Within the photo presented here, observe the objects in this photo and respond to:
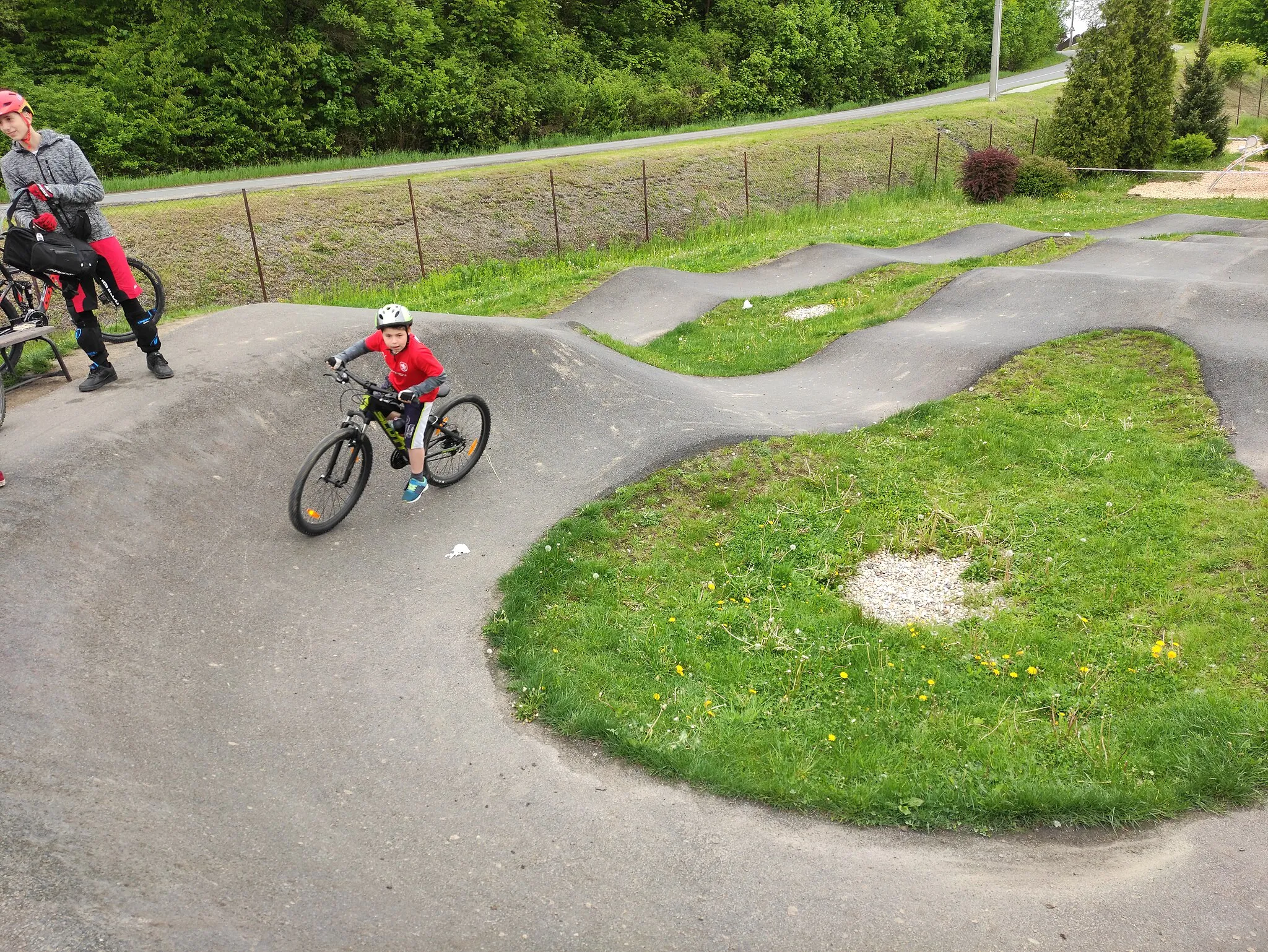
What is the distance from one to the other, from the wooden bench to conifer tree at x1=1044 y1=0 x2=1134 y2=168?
31.6m

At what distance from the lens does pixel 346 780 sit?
499 cm

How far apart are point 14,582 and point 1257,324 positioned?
1460 centimetres

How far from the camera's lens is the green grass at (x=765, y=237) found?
17.7 m

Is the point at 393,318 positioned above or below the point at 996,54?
below

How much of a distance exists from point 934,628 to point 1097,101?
3129cm

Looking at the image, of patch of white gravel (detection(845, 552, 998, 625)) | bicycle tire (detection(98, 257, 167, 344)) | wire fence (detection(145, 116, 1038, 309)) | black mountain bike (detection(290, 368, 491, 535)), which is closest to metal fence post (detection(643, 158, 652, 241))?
wire fence (detection(145, 116, 1038, 309))

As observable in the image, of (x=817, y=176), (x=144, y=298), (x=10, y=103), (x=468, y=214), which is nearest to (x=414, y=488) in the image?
(x=10, y=103)

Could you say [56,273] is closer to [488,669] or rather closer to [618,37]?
[488,669]

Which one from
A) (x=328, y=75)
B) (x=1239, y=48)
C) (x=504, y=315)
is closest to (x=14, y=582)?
(x=504, y=315)

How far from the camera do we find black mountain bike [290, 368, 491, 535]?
7.28 meters

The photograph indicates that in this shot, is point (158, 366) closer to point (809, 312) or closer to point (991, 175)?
point (809, 312)

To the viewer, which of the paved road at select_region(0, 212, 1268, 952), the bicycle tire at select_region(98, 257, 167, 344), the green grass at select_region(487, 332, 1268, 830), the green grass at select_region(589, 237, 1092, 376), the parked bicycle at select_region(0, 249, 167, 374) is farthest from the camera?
the green grass at select_region(589, 237, 1092, 376)

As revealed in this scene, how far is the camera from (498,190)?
77.6 ft

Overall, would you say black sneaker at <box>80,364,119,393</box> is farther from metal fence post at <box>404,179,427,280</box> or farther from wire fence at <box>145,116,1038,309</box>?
metal fence post at <box>404,179,427,280</box>
